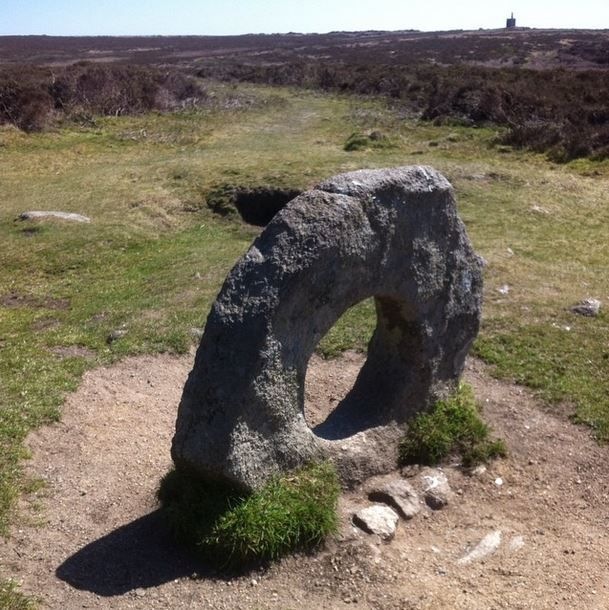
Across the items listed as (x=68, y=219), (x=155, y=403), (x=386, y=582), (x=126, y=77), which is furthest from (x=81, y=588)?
(x=126, y=77)

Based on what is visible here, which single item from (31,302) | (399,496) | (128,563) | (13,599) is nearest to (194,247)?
(31,302)

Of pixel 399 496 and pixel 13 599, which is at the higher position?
pixel 13 599

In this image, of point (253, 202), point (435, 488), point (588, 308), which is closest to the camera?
point (435, 488)

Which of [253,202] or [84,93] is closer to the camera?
[253,202]

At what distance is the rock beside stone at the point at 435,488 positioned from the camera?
776 centimetres

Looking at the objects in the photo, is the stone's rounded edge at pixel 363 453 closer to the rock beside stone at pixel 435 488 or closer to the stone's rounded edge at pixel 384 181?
the rock beside stone at pixel 435 488

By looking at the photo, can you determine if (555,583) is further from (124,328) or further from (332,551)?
(124,328)

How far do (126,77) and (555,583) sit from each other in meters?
39.5

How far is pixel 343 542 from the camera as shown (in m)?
6.91

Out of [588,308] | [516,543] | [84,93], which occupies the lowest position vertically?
[516,543]

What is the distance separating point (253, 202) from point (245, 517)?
13.3 metres

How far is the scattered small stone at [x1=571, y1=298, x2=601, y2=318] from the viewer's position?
1223 cm

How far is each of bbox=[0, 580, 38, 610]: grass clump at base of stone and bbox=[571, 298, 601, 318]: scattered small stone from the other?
9200mm

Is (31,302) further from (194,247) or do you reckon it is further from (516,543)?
(516,543)
